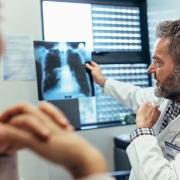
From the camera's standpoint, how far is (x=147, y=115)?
1275mm

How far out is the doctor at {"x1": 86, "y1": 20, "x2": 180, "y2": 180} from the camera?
109cm

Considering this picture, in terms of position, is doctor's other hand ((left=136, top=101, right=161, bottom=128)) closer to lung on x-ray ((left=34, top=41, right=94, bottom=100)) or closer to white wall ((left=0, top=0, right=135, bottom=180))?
lung on x-ray ((left=34, top=41, right=94, bottom=100))

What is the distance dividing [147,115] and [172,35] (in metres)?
0.39

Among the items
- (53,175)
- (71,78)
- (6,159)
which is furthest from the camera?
(53,175)

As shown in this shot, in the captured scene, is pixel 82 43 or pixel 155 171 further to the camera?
pixel 82 43

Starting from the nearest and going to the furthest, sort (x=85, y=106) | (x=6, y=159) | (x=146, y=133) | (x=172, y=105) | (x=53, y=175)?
1. (x=6, y=159)
2. (x=146, y=133)
3. (x=172, y=105)
4. (x=53, y=175)
5. (x=85, y=106)

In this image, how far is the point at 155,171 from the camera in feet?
3.50

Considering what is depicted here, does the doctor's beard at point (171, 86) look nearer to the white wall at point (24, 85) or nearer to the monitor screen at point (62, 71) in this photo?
the monitor screen at point (62, 71)

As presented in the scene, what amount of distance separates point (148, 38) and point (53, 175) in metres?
1.17

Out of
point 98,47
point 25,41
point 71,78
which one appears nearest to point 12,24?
point 25,41

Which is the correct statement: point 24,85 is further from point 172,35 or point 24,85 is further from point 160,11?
point 160,11

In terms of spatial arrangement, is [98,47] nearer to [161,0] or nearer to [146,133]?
[161,0]

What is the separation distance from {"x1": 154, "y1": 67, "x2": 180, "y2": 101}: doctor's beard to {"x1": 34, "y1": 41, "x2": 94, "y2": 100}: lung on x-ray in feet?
1.34

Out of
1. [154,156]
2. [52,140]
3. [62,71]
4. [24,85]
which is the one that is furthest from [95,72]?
[52,140]
